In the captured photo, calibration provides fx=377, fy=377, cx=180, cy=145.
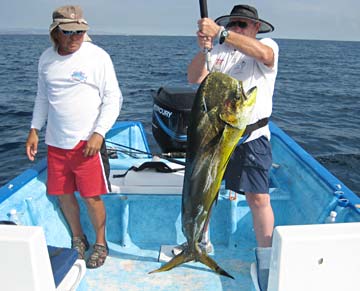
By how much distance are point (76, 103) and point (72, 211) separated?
1.02 meters

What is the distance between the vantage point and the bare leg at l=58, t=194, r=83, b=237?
3309 millimetres

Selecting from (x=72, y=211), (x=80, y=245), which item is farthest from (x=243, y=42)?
(x=80, y=245)

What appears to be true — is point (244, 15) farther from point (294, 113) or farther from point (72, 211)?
point (294, 113)

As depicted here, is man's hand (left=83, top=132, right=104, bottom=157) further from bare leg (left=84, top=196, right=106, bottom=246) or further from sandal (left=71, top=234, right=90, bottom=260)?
sandal (left=71, top=234, right=90, bottom=260)

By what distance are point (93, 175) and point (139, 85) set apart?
1637 centimetres

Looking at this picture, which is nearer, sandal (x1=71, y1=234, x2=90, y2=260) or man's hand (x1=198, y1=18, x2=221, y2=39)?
man's hand (x1=198, y1=18, x2=221, y2=39)

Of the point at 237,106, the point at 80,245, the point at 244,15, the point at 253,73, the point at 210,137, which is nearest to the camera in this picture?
the point at 237,106

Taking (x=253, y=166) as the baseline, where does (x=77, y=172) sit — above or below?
below

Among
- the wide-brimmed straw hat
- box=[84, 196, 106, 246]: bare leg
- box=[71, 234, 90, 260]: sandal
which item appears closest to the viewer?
the wide-brimmed straw hat

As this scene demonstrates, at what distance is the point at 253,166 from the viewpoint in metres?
2.81

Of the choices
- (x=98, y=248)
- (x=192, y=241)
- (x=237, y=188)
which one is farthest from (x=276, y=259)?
(x=98, y=248)

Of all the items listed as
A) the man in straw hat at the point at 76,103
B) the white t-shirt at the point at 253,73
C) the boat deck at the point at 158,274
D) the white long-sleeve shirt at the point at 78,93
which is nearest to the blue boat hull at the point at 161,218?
the boat deck at the point at 158,274

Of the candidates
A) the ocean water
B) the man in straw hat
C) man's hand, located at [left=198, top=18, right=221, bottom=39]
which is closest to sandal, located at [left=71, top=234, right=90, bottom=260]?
the man in straw hat

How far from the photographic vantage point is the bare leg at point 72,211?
331cm
